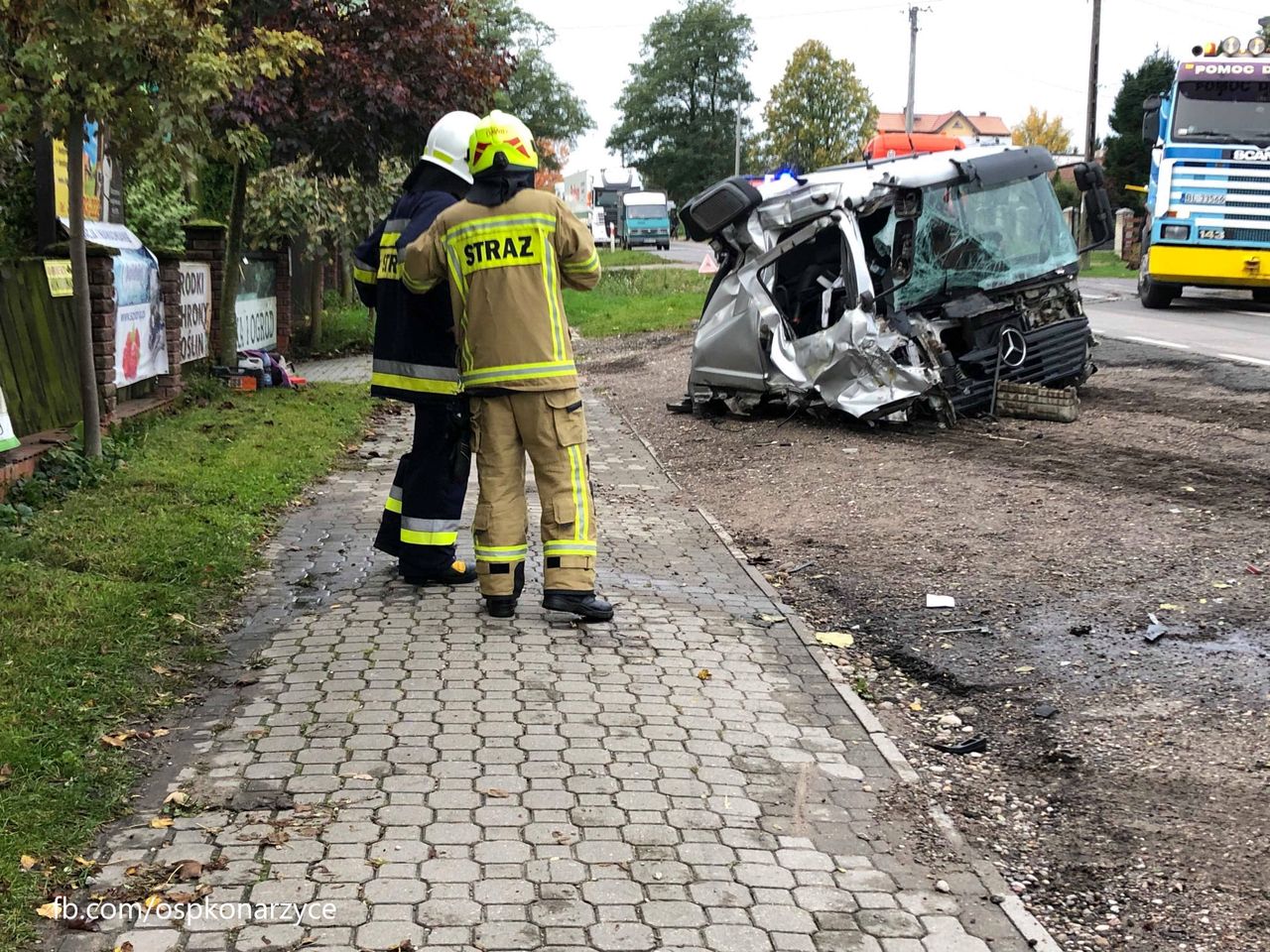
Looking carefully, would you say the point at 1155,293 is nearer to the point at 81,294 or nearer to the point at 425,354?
the point at 81,294

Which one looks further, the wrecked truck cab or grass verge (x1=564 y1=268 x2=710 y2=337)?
grass verge (x1=564 y1=268 x2=710 y2=337)

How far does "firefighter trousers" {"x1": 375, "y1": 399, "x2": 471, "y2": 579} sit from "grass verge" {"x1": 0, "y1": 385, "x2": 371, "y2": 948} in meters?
0.90

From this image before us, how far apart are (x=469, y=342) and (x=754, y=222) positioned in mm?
5772

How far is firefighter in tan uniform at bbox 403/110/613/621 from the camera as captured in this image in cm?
542

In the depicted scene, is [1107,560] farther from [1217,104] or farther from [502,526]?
[1217,104]

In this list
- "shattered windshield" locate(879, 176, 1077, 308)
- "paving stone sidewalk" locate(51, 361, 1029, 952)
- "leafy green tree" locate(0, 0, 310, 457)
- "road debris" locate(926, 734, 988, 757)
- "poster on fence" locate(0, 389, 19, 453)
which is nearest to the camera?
"paving stone sidewalk" locate(51, 361, 1029, 952)

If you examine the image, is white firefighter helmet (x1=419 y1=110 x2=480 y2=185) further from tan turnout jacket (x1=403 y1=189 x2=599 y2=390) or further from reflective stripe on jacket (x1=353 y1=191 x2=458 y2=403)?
tan turnout jacket (x1=403 y1=189 x2=599 y2=390)

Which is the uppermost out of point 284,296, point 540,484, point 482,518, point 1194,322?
point 284,296

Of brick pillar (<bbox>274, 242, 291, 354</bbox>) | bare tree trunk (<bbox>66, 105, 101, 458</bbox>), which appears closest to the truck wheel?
brick pillar (<bbox>274, 242, 291, 354</bbox>)

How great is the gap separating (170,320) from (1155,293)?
15.7 metres

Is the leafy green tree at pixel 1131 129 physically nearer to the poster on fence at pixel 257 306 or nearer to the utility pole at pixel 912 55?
the utility pole at pixel 912 55

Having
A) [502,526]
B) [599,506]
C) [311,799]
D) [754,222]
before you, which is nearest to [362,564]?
[502,526]

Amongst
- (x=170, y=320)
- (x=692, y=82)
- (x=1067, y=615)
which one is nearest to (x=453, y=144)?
(x=1067, y=615)

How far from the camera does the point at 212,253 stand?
538 inches
